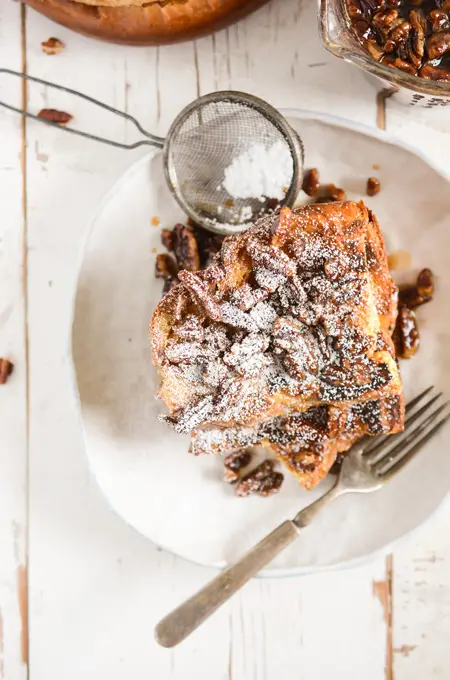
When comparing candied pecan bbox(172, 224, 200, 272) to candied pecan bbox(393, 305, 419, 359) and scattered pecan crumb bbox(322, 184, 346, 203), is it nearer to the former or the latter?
scattered pecan crumb bbox(322, 184, 346, 203)

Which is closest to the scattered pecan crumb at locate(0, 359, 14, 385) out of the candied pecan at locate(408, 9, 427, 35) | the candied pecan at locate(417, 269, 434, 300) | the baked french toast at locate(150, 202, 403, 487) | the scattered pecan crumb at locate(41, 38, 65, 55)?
the baked french toast at locate(150, 202, 403, 487)

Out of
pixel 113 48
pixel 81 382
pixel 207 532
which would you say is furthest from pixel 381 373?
pixel 113 48

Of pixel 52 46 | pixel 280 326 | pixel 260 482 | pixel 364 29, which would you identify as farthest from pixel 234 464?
pixel 52 46

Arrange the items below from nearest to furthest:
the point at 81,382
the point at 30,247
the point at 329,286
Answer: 1. the point at 329,286
2. the point at 81,382
3. the point at 30,247

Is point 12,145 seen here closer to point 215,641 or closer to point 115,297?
point 115,297

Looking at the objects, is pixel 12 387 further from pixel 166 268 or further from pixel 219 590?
pixel 219 590

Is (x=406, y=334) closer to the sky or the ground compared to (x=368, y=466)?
closer to the sky
